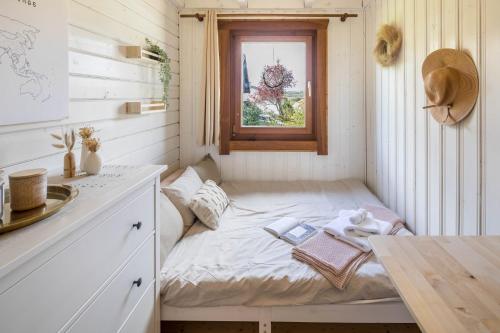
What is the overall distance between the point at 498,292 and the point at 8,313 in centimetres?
115

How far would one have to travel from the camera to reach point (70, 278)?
0.86 m

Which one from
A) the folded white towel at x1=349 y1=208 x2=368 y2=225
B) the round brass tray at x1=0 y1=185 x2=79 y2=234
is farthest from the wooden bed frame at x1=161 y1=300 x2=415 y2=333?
the round brass tray at x1=0 y1=185 x2=79 y2=234

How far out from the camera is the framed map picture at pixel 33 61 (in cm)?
112

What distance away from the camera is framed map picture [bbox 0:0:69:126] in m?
1.12

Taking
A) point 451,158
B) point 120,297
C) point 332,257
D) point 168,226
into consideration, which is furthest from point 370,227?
point 120,297

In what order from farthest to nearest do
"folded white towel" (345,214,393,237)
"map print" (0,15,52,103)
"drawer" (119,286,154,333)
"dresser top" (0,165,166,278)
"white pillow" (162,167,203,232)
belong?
1. "white pillow" (162,167,203,232)
2. "folded white towel" (345,214,393,237)
3. "drawer" (119,286,154,333)
4. "map print" (0,15,52,103)
5. "dresser top" (0,165,166,278)

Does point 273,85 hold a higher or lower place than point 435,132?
higher

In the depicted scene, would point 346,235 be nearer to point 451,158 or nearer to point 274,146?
point 451,158

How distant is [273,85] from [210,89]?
64cm

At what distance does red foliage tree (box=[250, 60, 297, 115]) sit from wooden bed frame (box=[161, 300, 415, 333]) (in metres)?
2.22

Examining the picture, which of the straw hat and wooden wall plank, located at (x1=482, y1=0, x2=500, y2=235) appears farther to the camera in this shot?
the straw hat

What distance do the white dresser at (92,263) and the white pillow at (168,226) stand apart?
25 cm

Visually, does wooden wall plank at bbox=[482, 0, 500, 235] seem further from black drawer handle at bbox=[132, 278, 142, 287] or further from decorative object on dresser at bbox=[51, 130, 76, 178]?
decorative object on dresser at bbox=[51, 130, 76, 178]

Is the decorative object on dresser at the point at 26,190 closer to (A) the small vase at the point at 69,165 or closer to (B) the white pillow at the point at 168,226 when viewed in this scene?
(A) the small vase at the point at 69,165
